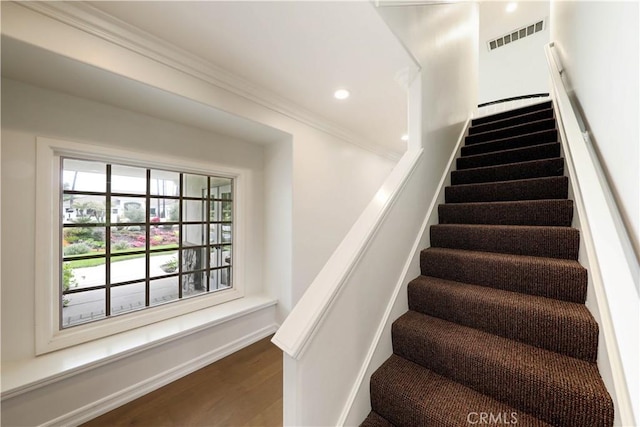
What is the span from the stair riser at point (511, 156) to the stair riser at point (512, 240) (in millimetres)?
932

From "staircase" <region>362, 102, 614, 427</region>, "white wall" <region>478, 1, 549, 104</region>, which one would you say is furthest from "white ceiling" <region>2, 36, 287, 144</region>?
"white wall" <region>478, 1, 549, 104</region>

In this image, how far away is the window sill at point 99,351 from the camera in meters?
1.44

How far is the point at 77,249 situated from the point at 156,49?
157 cm

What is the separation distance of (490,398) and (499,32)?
5.57 metres

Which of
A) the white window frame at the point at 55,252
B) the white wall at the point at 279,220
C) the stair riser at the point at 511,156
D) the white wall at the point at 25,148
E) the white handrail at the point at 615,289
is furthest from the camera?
the white wall at the point at 279,220

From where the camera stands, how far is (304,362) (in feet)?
2.91

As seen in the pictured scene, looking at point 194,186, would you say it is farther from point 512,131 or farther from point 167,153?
point 512,131

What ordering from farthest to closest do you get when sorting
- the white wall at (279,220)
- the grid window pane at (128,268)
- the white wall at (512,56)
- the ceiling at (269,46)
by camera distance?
the white wall at (512,56), the white wall at (279,220), the grid window pane at (128,268), the ceiling at (269,46)

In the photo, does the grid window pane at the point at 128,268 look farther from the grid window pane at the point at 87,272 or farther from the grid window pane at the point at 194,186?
the grid window pane at the point at 194,186

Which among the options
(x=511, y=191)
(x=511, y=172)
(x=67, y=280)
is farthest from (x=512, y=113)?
(x=67, y=280)

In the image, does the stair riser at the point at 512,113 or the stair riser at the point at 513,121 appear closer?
the stair riser at the point at 513,121

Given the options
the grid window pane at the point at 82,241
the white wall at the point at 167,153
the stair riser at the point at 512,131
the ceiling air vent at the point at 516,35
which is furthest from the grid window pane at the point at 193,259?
the ceiling air vent at the point at 516,35

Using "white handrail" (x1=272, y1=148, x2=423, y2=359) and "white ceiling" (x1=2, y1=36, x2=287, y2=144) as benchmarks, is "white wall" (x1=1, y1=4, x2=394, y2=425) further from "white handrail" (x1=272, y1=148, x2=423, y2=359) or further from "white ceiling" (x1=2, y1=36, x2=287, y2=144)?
"white handrail" (x1=272, y1=148, x2=423, y2=359)

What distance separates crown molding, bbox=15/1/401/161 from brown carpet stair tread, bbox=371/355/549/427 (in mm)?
2276
